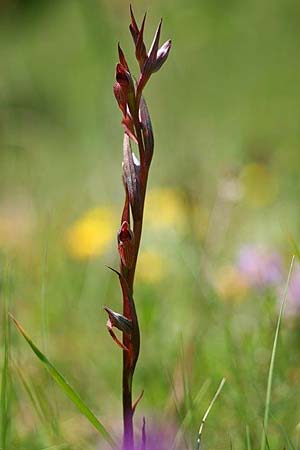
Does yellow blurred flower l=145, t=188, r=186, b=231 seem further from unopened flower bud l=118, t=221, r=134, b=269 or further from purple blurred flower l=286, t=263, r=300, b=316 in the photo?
unopened flower bud l=118, t=221, r=134, b=269

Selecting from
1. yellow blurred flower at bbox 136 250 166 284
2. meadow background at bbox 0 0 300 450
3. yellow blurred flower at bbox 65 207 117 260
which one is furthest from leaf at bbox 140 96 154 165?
yellow blurred flower at bbox 65 207 117 260

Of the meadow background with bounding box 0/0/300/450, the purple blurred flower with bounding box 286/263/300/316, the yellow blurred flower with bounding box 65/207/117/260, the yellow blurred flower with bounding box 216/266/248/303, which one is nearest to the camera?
the meadow background with bounding box 0/0/300/450

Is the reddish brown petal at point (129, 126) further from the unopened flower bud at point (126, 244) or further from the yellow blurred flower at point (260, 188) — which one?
the yellow blurred flower at point (260, 188)

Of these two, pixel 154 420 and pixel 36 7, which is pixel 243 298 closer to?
pixel 154 420

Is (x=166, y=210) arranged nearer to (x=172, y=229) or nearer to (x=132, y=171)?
(x=172, y=229)

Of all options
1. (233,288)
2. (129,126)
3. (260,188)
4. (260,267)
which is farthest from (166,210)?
(129,126)

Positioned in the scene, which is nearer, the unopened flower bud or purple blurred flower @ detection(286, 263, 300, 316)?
the unopened flower bud

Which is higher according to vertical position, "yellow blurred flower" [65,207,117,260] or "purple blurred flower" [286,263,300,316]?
"yellow blurred flower" [65,207,117,260]

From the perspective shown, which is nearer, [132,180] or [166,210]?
[132,180]
